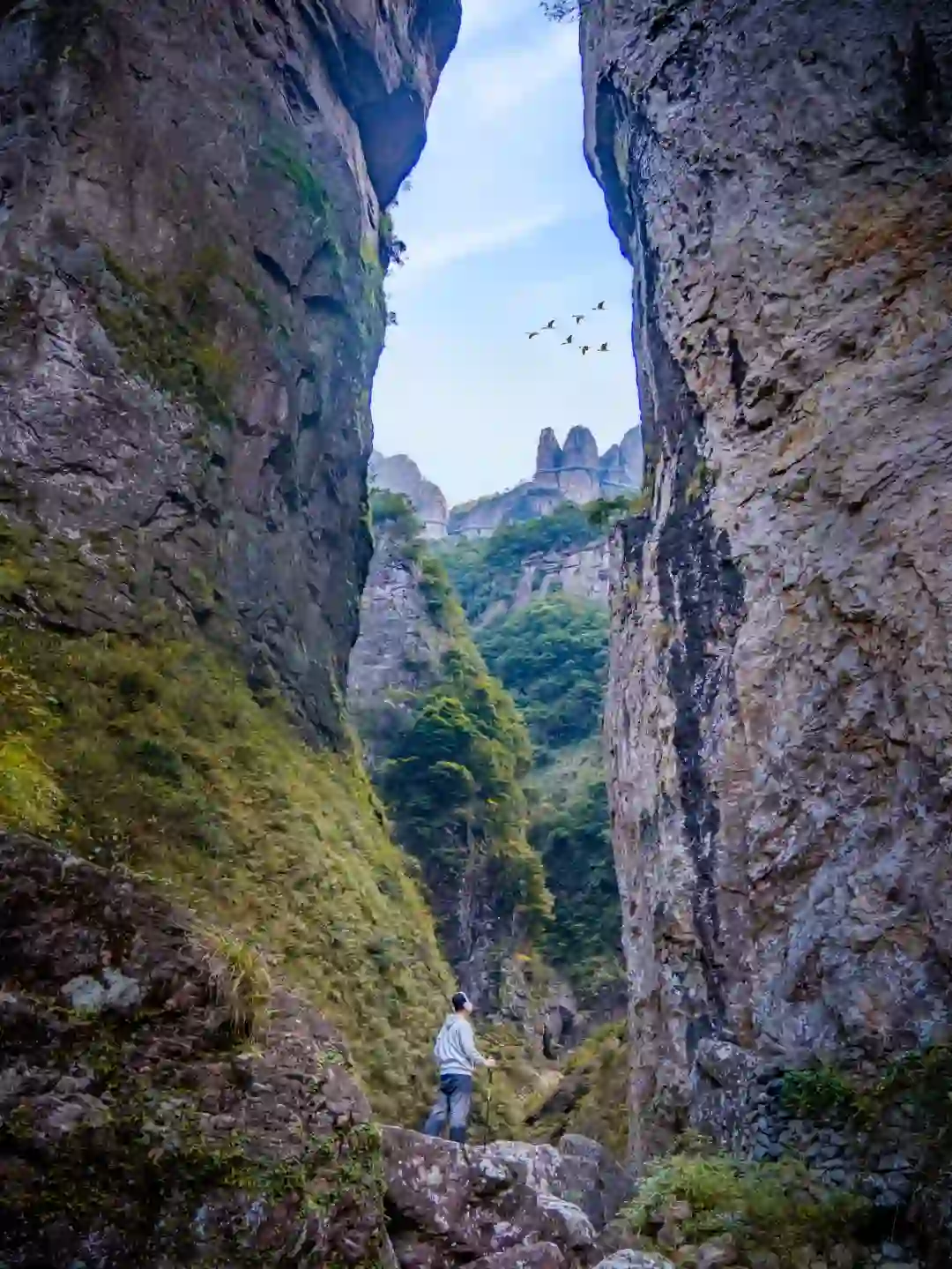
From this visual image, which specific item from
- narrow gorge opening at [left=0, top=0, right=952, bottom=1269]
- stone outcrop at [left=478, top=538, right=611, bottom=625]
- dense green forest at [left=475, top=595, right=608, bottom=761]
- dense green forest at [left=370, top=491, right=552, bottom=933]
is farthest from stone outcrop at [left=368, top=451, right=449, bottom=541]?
narrow gorge opening at [left=0, top=0, right=952, bottom=1269]

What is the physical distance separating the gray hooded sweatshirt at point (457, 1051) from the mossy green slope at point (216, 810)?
2.89 m

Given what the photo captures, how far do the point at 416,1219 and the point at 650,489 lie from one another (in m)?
8.74

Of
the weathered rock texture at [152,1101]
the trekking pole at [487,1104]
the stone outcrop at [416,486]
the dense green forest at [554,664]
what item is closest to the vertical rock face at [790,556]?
the trekking pole at [487,1104]

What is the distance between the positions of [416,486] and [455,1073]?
67.2 m

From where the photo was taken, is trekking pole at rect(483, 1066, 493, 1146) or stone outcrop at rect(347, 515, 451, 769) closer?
trekking pole at rect(483, 1066, 493, 1146)

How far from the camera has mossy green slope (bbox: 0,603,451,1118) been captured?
933cm

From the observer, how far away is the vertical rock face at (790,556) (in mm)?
7484

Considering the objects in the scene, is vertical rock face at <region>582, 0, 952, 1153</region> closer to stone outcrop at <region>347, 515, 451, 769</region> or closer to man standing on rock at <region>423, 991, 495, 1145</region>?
man standing on rock at <region>423, 991, 495, 1145</region>

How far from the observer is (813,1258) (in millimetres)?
5574

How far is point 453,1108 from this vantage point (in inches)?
305

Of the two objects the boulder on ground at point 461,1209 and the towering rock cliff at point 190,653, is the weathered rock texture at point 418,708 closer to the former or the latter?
the towering rock cliff at point 190,653

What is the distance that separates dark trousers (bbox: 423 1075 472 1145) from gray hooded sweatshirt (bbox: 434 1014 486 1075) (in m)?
0.07

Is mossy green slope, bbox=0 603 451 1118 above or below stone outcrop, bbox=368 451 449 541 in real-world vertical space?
below

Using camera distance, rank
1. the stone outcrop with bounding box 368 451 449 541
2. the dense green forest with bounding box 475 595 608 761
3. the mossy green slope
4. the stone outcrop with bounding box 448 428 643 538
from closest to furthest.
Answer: the mossy green slope, the dense green forest with bounding box 475 595 608 761, the stone outcrop with bounding box 448 428 643 538, the stone outcrop with bounding box 368 451 449 541
